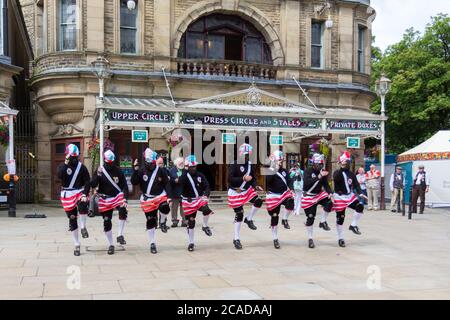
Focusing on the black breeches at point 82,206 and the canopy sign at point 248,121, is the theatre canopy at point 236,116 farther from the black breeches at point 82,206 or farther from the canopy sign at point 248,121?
the black breeches at point 82,206

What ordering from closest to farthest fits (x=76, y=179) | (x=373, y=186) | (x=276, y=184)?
1. (x=76, y=179)
2. (x=276, y=184)
3. (x=373, y=186)

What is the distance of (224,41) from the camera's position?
2498 centimetres

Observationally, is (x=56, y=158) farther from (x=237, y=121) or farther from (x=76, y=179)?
(x=76, y=179)

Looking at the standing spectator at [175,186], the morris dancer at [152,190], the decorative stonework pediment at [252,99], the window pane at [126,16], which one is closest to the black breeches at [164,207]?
the morris dancer at [152,190]


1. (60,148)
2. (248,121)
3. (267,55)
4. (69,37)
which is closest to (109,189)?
(248,121)

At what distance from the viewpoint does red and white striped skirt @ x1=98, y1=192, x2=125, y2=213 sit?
10266 millimetres

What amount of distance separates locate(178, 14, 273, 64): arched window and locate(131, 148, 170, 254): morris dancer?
14161 millimetres

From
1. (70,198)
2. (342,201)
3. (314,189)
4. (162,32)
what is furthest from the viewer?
(162,32)

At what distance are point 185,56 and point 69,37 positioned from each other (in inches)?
200

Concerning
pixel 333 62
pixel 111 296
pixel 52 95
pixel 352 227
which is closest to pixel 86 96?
pixel 52 95

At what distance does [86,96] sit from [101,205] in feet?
39.8

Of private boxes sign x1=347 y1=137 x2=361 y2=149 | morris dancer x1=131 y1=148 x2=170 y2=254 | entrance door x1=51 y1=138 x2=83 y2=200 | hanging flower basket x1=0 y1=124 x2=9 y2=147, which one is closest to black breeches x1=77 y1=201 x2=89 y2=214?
morris dancer x1=131 y1=148 x2=170 y2=254
